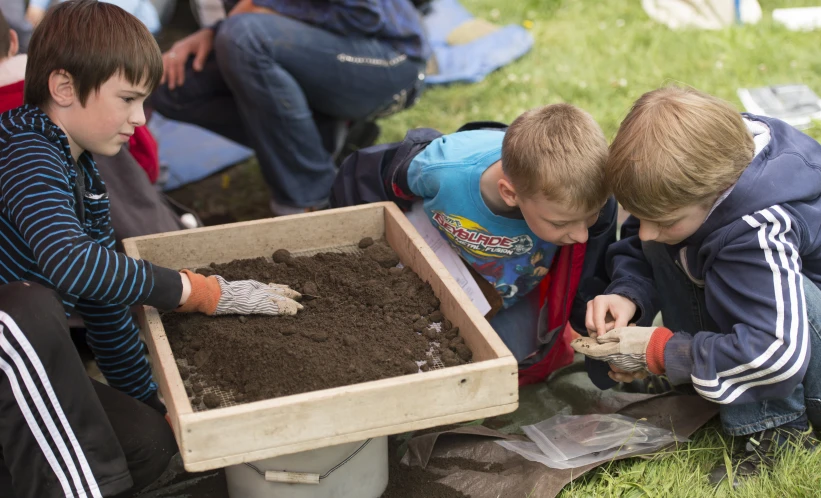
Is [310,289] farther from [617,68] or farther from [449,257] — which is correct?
[617,68]

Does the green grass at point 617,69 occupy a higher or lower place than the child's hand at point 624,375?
lower

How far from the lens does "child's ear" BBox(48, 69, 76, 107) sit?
2.00m

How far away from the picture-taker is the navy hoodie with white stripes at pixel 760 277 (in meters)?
1.92

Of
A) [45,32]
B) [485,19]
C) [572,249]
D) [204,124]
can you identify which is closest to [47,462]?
[45,32]

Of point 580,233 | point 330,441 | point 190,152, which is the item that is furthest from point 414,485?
point 190,152

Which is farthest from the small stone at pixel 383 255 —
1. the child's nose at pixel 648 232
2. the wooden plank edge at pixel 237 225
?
the child's nose at pixel 648 232

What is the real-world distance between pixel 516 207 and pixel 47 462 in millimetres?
1391

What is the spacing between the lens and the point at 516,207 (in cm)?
242

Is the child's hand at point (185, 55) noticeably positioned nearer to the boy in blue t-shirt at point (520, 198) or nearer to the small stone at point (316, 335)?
the boy in blue t-shirt at point (520, 198)

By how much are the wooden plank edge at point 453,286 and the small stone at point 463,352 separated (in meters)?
0.07

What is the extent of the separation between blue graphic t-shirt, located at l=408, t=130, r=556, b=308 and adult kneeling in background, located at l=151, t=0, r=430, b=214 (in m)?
1.15

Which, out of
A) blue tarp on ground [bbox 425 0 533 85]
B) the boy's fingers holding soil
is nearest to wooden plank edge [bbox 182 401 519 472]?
the boy's fingers holding soil

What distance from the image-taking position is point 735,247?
1.97m

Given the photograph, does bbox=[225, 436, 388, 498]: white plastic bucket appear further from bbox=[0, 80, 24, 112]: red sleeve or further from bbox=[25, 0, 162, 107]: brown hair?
bbox=[0, 80, 24, 112]: red sleeve
